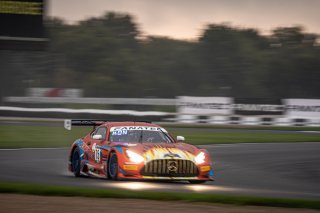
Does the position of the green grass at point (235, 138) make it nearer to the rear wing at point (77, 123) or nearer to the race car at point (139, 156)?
the rear wing at point (77, 123)

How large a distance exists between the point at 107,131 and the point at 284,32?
245 feet

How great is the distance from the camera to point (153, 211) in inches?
306

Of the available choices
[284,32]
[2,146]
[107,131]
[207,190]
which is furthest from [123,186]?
[284,32]

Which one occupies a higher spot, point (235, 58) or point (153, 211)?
point (235, 58)

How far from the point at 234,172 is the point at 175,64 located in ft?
238

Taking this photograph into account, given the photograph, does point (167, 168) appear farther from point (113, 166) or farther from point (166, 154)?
point (113, 166)

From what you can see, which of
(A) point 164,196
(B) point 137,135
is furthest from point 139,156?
(A) point 164,196

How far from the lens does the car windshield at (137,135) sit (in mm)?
12539

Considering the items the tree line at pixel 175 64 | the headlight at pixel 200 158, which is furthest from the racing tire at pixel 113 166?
the tree line at pixel 175 64

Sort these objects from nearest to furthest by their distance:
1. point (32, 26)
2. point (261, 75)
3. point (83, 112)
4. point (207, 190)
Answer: point (207, 190) < point (32, 26) < point (83, 112) < point (261, 75)

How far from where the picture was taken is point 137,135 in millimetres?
12609

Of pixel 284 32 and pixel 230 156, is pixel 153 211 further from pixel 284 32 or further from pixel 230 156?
pixel 284 32

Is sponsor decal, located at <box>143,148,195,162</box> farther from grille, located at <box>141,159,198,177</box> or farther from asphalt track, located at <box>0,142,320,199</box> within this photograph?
asphalt track, located at <box>0,142,320,199</box>

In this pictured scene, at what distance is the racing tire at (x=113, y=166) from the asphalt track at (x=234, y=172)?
22cm
